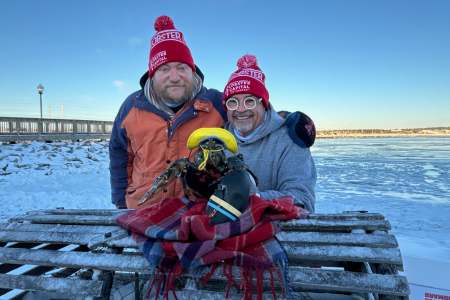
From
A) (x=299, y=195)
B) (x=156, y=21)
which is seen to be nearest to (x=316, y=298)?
(x=299, y=195)

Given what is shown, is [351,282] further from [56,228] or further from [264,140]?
[56,228]

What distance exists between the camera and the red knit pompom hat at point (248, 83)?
2.75 metres

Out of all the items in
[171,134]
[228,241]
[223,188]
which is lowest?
[228,241]

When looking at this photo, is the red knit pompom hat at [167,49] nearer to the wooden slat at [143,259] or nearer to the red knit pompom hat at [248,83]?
the red knit pompom hat at [248,83]

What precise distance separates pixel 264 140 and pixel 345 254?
1272 millimetres

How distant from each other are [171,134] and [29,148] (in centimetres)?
1372

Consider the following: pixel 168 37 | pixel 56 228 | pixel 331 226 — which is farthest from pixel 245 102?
pixel 56 228

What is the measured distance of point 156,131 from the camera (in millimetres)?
3094

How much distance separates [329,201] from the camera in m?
7.68

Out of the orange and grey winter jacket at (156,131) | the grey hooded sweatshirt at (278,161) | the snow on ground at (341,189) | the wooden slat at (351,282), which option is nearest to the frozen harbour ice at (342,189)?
the snow on ground at (341,189)

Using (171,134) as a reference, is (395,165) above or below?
below

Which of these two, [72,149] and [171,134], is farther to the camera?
[72,149]

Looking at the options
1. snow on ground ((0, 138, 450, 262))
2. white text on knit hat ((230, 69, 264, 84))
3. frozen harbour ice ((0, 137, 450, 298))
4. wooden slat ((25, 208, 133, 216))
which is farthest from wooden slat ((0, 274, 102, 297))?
snow on ground ((0, 138, 450, 262))

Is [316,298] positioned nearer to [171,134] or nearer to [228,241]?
[228,241]
